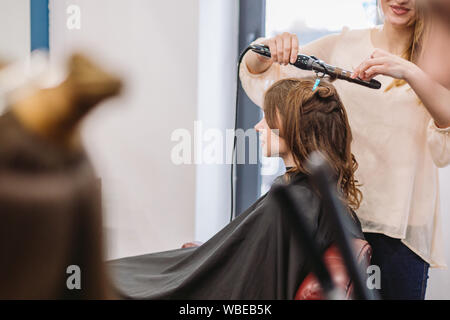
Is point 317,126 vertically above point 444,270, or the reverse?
point 317,126

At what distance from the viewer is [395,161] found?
4.00 ft

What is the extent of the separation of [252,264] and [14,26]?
1184 mm

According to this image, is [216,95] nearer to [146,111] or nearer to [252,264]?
[146,111]

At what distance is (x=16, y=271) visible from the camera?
341mm

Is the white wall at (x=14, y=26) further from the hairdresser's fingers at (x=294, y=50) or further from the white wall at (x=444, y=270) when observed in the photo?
the white wall at (x=444, y=270)

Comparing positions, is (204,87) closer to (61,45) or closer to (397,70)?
(61,45)

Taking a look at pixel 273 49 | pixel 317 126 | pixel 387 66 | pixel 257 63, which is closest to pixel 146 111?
pixel 257 63

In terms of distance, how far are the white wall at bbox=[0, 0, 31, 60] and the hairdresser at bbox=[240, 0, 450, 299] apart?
2.81 feet

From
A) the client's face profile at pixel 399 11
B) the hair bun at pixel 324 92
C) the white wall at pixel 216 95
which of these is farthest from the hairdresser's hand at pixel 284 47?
the white wall at pixel 216 95

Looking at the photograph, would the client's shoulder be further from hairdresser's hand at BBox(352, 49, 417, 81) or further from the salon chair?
hairdresser's hand at BBox(352, 49, 417, 81)

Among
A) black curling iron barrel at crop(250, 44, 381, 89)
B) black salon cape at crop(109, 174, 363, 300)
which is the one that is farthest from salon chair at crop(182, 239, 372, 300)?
black curling iron barrel at crop(250, 44, 381, 89)

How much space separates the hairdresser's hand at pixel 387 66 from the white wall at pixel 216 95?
0.60 metres

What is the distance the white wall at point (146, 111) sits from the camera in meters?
1.55

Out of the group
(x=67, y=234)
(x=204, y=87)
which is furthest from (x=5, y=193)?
(x=204, y=87)
